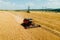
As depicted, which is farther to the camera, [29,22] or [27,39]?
[29,22]

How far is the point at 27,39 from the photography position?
11820 mm

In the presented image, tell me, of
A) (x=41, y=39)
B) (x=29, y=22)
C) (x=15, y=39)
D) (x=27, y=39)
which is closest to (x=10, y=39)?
(x=15, y=39)

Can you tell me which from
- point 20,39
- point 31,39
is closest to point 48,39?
point 31,39

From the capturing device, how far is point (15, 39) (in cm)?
1209

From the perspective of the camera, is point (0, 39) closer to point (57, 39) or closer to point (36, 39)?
point (36, 39)

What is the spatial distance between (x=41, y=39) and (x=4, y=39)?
312 centimetres

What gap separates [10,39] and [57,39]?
387 centimetres

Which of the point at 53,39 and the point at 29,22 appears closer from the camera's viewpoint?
the point at 53,39

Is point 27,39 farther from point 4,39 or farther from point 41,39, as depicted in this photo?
point 4,39

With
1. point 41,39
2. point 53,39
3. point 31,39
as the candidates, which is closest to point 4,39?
point 31,39

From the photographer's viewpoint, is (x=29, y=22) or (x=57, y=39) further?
(x=29, y=22)

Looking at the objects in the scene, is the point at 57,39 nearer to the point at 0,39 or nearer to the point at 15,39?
the point at 15,39

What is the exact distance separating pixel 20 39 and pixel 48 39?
2.28 m

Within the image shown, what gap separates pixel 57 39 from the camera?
11.8 metres
